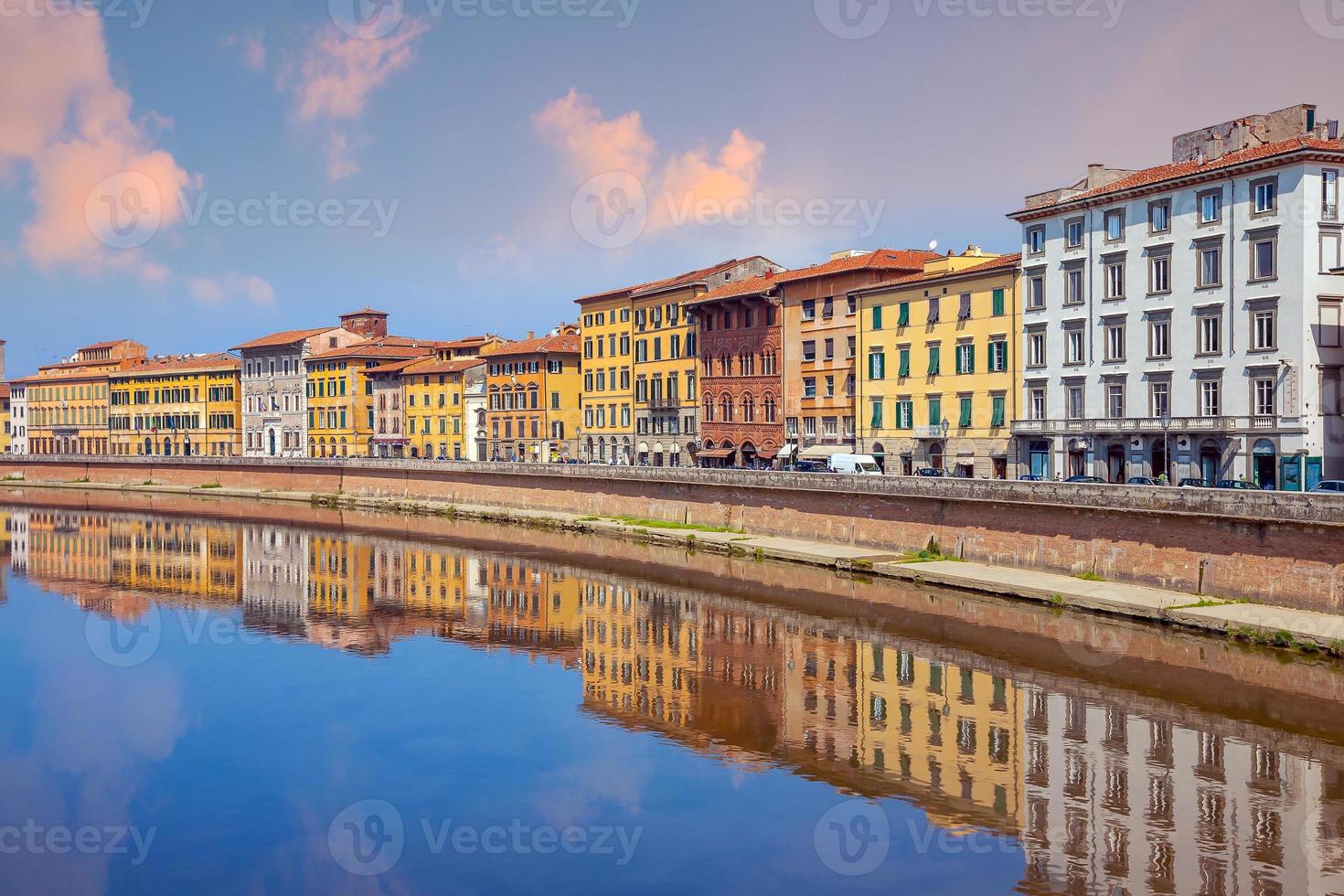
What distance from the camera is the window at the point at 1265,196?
45750 mm

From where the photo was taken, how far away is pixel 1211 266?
48.5 metres

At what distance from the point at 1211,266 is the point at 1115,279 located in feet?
16.2

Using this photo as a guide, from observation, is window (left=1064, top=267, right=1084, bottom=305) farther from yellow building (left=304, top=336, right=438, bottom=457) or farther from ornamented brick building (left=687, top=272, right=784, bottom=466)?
yellow building (left=304, top=336, right=438, bottom=457)

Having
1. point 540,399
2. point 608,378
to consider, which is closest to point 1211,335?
point 608,378

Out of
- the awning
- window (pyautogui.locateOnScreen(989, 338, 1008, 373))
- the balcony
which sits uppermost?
window (pyautogui.locateOnScreen(989, 338, 1008, 373))

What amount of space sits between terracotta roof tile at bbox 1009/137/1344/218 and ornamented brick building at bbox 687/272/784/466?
21134mm

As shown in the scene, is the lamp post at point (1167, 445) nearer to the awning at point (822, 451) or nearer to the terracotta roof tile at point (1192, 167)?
the terracotta roof tile at point (1192, 167)

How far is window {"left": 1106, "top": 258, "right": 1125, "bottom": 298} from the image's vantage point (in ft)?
173

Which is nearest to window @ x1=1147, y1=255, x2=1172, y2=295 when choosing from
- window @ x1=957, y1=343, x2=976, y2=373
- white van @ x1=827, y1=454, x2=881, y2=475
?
window @ x1=957, y1=343, x2=976, y2=373

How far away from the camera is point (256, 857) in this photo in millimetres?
21594
